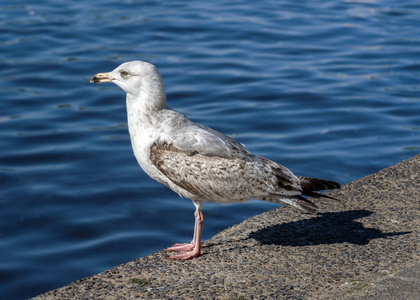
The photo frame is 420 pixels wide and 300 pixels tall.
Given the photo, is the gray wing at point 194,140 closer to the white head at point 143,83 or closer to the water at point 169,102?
the white head at point 143,83

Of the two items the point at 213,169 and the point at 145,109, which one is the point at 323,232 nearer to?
the point at 213,169

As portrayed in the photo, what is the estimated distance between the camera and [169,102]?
1305cm

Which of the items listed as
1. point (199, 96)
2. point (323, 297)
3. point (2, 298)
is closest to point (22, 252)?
point (2, 298)

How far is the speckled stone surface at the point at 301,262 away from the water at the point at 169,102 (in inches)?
84.9

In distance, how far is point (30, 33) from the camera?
16.3 m

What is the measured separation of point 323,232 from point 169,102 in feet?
22.2

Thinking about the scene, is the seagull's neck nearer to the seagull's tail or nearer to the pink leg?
the pink leg

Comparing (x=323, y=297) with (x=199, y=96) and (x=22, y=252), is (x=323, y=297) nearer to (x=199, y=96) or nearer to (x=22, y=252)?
(x=22, y=252)

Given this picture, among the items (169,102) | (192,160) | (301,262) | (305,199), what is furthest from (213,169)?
(169,102)

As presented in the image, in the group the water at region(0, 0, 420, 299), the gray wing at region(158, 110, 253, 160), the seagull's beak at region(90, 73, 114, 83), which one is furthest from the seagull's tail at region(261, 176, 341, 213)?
the water at region(0, 0, 420, 299)

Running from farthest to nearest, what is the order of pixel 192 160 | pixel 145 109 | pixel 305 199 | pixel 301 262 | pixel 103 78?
1. pixel 103 78
2. pixel 305 199
3. pixel 145 109
4. pixel 192 160
5. pixel 301 262

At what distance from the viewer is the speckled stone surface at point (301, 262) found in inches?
218

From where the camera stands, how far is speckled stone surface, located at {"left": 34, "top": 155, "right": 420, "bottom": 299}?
5.54 m

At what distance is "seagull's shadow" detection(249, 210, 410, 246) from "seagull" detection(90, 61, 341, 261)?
33cm
